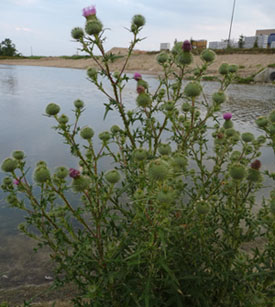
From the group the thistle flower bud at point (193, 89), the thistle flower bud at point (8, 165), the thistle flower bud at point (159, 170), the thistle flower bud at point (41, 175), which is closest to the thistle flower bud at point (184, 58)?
the thistle flower bud at point (193, 89)

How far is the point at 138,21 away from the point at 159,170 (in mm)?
1405

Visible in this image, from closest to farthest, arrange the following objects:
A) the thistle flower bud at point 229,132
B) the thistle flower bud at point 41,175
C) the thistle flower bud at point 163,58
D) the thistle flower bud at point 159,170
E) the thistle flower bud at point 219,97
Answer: the thistle flower bud at point 159,170 → the thistle flower bud at point 41,175 → the thistle flower bud at point 219,97 → the thistle flower bud at point 229,132 → the thistle flower bud at point 163,58

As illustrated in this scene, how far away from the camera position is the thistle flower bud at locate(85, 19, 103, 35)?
1.82 metres

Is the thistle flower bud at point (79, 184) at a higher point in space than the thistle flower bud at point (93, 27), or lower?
lower

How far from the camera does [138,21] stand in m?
2.08

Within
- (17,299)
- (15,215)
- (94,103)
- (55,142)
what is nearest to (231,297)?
(17,299)

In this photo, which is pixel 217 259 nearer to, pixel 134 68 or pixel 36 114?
pixel 36 114

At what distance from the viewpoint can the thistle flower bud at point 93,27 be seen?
71.8 inches

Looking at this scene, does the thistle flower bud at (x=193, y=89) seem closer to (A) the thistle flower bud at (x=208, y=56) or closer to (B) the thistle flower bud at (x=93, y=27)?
(A) the thistle flower bud at (x=208, y=56)

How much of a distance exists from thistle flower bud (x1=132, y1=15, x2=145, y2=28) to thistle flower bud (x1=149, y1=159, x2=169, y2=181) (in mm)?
1349

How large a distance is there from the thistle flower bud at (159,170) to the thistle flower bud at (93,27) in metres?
1.13

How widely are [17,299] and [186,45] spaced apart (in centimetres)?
262

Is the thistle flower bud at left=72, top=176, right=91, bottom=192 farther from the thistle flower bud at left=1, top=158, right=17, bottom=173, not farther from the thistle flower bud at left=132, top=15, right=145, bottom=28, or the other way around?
the thistle flower bud at left=132, top=15, right=145, bottom=28

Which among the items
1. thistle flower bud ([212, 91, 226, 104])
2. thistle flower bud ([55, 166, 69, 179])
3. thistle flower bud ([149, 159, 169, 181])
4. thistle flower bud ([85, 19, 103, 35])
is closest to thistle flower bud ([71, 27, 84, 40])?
thistle flower bud ([85, 19, 103, 35])
